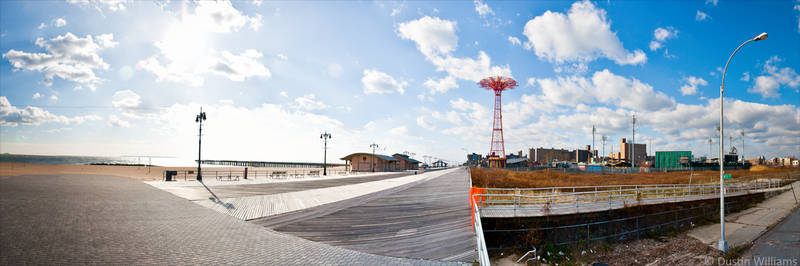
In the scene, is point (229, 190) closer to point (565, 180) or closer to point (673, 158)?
point (565, 180)

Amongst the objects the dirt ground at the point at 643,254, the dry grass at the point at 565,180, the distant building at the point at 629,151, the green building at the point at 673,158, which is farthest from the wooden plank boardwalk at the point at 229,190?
the distant building at the point at 629,151

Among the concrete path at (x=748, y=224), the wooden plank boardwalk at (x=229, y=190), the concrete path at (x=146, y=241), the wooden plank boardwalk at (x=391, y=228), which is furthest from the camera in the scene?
the wooden plank boardwalk at (x=229, y=190)

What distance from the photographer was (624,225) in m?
18.0

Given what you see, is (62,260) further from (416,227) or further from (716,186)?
(716,186)

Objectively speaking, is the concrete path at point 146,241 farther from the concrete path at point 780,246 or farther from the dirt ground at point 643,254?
the concrete path at point 780,246

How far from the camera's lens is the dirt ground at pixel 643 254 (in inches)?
568

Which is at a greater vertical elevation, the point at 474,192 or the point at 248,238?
the point at 474,192

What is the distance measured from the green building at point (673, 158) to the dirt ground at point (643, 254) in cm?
8124

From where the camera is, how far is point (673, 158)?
8306 cm

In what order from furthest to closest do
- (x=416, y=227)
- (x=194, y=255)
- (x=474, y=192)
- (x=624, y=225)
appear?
(x=624, y=225), (x=474, y=192), (x=416, y=227), (x=194, y=255)

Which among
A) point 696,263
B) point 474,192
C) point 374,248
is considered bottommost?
point 696,263

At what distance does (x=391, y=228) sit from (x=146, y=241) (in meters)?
7.77

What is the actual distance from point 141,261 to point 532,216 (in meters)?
14.2

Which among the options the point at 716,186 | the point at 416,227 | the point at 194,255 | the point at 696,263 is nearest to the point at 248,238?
the point at 194,255
